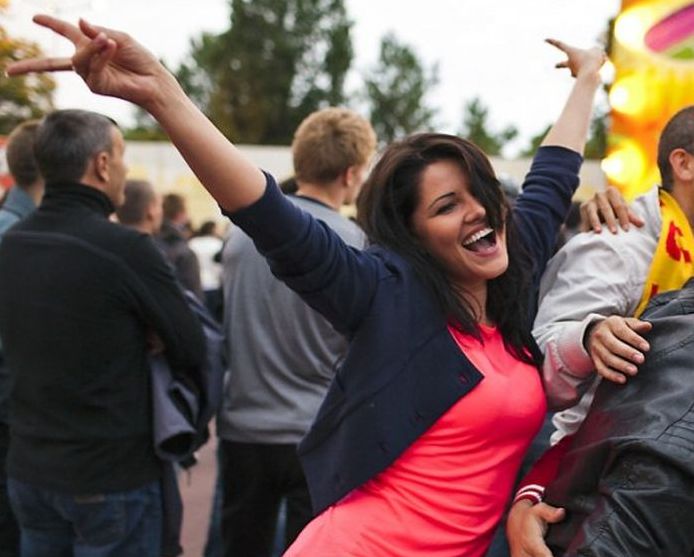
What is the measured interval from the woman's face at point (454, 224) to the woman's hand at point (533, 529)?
0.51 m

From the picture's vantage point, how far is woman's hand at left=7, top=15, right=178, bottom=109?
4.81 ft

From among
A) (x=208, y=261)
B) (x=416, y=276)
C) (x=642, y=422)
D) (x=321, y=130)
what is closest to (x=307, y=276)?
(x=416, y=276)

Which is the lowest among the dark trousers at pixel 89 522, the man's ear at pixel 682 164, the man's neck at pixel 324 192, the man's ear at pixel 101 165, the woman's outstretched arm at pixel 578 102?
the dark trousers at pixel 89 522

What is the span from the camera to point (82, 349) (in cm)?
270

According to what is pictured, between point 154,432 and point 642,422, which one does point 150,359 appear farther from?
point 642,422

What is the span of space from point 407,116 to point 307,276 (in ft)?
152

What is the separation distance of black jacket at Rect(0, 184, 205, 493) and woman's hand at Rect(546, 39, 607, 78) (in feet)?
4.29

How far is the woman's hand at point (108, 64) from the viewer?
1.46 meters

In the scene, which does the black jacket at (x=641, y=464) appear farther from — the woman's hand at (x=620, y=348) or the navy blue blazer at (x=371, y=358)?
the navy blue blazer at (x=371, y=358)

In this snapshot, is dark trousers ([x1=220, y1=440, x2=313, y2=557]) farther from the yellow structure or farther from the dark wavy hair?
the yellow structure

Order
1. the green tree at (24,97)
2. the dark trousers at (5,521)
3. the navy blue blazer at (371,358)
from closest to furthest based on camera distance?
the navy blue blazer at (371,358) < the dark trousers at (5,521) < the green tree at (24,97)

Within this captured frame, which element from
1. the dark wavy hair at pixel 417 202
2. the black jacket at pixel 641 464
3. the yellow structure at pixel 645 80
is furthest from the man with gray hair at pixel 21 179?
the yellow structure at pixel 645 80

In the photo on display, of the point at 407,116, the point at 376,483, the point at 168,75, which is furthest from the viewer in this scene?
the point at 407,116

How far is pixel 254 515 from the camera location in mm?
3379
